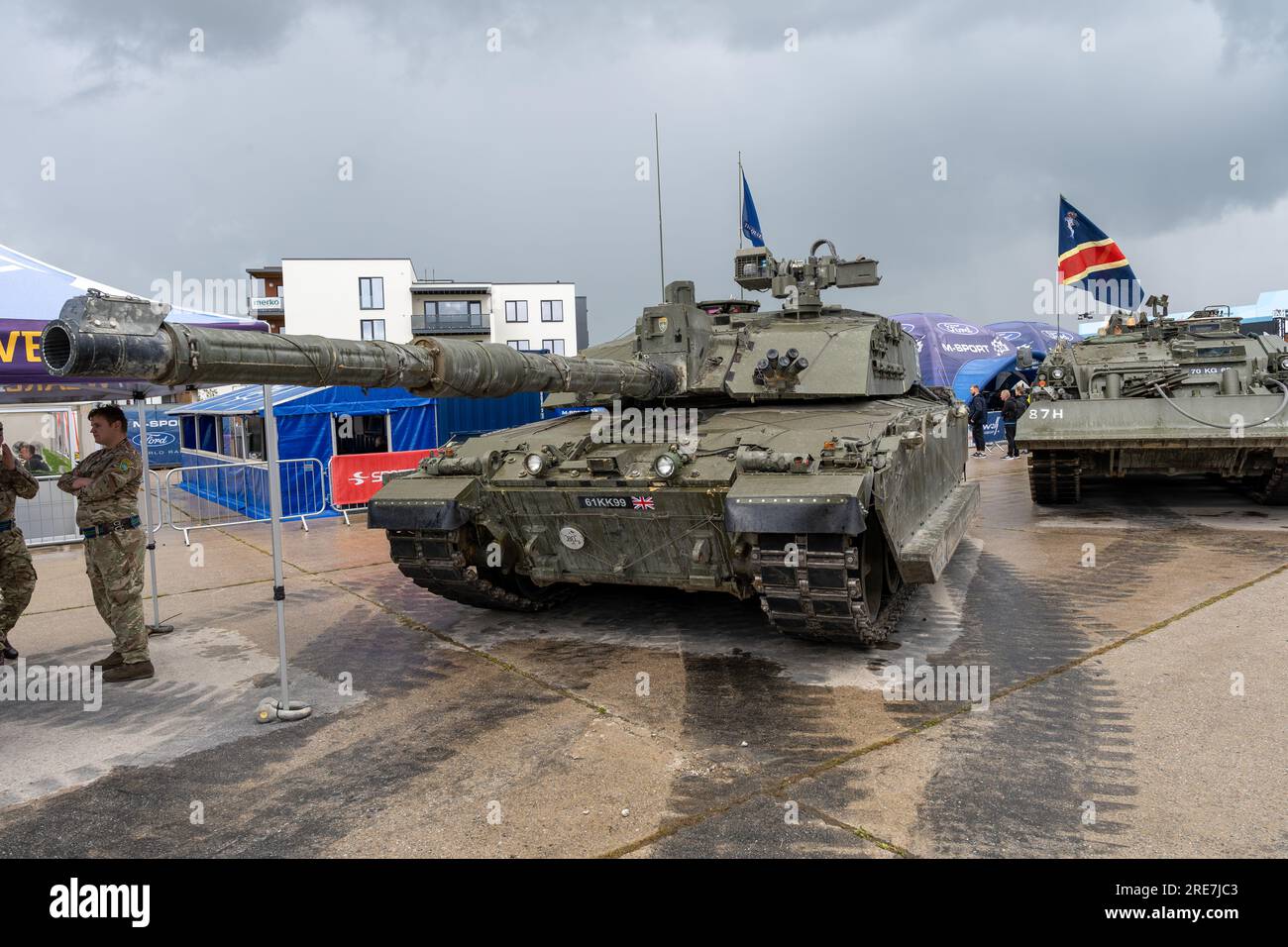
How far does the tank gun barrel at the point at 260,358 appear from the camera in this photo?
3.37 meters

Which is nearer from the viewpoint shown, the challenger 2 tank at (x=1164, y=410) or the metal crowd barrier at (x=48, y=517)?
the challenger 2 tank at (x=1164, y=410)

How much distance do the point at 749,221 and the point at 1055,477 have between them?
6684 millimetres

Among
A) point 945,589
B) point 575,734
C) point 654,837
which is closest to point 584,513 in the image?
point 575,734

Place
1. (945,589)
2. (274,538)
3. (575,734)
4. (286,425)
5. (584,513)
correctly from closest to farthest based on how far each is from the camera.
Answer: (575,734) → (274,538) → (584,513) → (945,589) → (286,425)

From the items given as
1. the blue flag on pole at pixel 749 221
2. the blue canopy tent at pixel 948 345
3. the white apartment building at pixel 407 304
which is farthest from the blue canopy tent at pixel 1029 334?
the white apartment building at pixel 407 304

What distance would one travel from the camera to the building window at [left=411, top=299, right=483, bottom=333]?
177 feet

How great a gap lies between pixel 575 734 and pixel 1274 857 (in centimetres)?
329

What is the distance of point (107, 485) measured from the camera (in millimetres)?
6348

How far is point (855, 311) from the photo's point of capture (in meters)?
9.65

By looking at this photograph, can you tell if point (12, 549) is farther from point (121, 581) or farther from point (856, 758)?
point (856, 758)

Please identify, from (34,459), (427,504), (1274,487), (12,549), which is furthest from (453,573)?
(34,459)

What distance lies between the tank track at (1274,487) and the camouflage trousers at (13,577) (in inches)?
519

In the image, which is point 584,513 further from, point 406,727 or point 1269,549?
point 1269,549

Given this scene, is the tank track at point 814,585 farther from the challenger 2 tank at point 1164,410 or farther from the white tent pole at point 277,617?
the challenger 2 tank at point 1164,410
